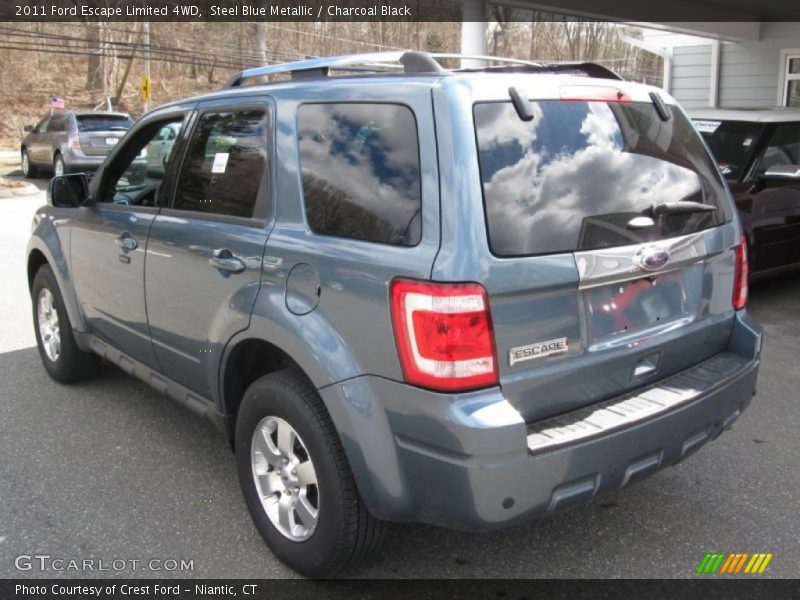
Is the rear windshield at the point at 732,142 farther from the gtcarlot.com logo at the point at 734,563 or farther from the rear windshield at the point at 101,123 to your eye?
the rear windshield at the point at 101,123

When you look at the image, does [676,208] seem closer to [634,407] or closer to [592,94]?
[592,94]

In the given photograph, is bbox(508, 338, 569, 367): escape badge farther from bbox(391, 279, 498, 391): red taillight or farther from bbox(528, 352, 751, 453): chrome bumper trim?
bbox(528, 352, 751, 453): chrome bumper trim

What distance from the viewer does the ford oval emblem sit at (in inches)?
108

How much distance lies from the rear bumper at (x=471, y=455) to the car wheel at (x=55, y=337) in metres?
2.94

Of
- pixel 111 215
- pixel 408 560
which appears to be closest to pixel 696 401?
pixel 408 560

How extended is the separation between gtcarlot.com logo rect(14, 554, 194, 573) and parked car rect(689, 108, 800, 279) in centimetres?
554

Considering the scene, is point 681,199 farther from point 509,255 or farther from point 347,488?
point 347,488

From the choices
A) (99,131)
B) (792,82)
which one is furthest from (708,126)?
(99,131)

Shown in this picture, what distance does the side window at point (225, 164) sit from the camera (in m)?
3.20


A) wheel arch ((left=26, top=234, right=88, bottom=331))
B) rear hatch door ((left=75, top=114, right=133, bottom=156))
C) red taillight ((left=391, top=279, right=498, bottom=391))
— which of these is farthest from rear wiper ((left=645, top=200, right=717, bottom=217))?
rear hatch door ((left=75, top=114, right=133, bottom=156))

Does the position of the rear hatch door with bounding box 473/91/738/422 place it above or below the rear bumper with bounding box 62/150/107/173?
above

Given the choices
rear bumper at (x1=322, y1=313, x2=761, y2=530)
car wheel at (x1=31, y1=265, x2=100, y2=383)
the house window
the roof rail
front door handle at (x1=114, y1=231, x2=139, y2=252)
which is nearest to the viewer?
rear bumper at (x1=322, y1=313, x2=761, y2=530)

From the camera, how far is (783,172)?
6523mm

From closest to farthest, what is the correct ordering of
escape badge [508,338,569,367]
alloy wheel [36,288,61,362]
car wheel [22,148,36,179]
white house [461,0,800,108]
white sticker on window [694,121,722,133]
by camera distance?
escape badge [508,338,569,367]
alloy wheel [36,288,61,362]
white sticker on window [694,121,722,133]
white house [461,0,800,108]
car wheel [22,148,36,179]
